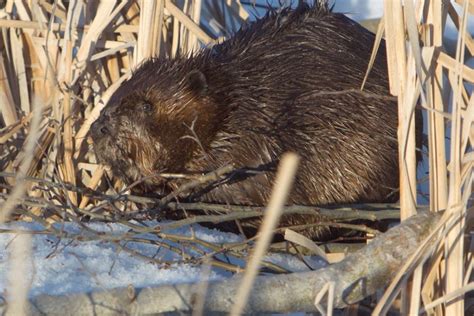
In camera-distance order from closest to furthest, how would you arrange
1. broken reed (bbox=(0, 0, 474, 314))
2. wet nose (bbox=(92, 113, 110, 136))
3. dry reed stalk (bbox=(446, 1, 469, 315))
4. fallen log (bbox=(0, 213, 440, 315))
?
fallen log (bbox=(0, 213, 440, 315))
dry reed stalk (bbox=(446, 1, 469, 315))
wet nose (bbox=(92, 113, 110, 136))
broken reed (bbox=(0, 0, 474, 314))

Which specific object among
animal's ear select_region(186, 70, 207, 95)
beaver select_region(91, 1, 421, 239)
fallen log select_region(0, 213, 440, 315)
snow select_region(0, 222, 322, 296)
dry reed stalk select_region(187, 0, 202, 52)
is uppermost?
dry reed stalk select_region(187, 0, 202, 52)

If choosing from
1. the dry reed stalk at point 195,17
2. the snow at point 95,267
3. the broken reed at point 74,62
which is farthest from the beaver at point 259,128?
the dry reed stalk at point 195,17

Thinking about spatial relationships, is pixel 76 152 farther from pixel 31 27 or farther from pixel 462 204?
pixel 462 204

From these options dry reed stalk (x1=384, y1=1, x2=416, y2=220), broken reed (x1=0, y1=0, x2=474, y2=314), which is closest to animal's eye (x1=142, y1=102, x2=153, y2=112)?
broken reed (x1=0, y1=0, x2=474, y2=314)

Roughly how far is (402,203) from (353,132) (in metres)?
0.66

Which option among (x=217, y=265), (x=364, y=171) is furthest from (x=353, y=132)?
(x=217, y=265)

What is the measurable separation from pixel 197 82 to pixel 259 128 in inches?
8.5

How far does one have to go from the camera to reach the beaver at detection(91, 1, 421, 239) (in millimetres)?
2559

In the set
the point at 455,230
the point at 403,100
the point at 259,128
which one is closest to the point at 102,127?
the point at 259,128

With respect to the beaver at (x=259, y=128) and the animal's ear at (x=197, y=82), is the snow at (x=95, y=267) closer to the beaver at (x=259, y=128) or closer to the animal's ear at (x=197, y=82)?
the beaver at (x=259, y=128)

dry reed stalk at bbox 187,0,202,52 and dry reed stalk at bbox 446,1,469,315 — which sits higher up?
dry reed stalk at bbox 187,0,202,52

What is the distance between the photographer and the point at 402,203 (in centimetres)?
196

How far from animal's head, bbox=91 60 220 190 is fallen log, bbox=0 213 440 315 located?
0.81m

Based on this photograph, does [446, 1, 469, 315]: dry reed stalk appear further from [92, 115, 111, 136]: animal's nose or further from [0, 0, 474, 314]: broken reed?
→ [92, 115, 111, 136]: animal's nose
